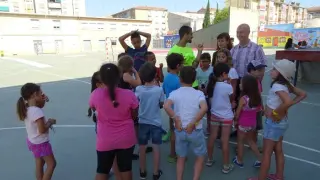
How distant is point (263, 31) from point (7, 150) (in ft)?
126

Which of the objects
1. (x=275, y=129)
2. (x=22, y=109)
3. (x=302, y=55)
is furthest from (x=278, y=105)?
(x=302, y=55)

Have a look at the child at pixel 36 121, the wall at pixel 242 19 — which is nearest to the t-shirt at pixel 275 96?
the child at pixel 36 121

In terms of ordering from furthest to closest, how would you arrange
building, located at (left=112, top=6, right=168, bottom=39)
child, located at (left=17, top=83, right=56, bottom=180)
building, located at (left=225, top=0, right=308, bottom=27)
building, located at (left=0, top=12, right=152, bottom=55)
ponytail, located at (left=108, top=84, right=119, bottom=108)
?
building, located at (left=112, top=6, right=168, bottom=39)
building, located at (left=225, top=0, right=308, bottom=27)
building, located at (left=0, top=12, right=152, bottom=55)
child, located at (left=17, top=83, right=56, bottom=180)
ponytail, located at (left=108, top=84, right=119, bottom=108)

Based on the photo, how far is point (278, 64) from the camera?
220 centimetres

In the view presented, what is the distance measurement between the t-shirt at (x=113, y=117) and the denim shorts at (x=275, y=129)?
49.4 inches

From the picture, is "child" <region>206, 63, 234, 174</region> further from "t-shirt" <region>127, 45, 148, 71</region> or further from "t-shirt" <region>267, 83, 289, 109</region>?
"t-shirt" <region>127, 45, 148, 71</region>

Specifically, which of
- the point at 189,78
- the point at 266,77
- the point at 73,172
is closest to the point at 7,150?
the point at 73,172

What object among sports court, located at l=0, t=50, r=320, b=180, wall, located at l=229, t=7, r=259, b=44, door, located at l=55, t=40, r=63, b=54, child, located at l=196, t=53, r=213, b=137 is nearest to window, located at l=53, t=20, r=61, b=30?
door, located at l=55, t=40, r=63, b=54

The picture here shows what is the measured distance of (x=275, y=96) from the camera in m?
2.28

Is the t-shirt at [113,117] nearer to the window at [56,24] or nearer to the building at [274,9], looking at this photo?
the window at [56,24]

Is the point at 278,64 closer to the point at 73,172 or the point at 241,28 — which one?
the point at 241,28

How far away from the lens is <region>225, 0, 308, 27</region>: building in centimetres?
5434

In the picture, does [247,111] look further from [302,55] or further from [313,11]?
[313,11]

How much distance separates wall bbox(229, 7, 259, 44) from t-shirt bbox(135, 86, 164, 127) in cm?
3164
